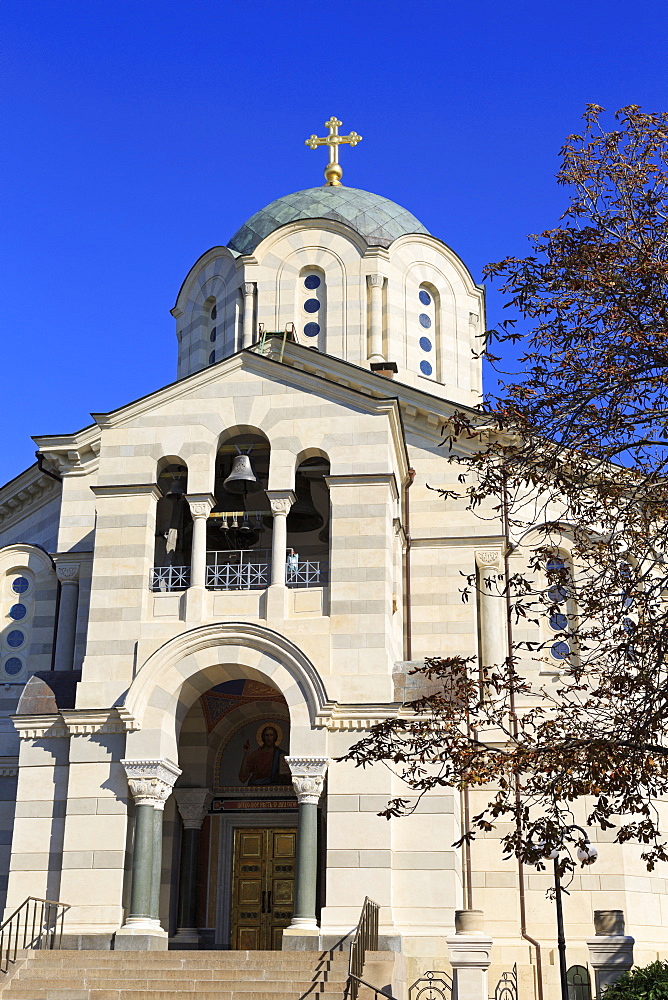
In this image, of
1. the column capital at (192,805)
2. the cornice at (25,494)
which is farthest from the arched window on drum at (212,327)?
the column capital at (192,805)

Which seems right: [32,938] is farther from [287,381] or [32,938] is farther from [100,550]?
[287,381]

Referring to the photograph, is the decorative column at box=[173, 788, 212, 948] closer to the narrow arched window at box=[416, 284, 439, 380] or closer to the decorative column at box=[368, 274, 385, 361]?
the decorative column at box=[368, 274, 385, 361]

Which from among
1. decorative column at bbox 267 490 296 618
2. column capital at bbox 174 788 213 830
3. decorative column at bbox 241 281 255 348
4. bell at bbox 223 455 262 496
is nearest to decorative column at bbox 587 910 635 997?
decorative column at bbox 267 490 296 618

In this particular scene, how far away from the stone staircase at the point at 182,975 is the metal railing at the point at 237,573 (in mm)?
6522

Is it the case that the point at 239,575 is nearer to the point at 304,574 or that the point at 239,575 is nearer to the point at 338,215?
the point at 304,574

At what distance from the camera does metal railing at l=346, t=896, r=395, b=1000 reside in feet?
57.0

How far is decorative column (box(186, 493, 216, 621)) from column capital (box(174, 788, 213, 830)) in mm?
4419

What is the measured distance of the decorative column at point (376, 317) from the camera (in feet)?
104

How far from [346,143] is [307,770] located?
22390mm

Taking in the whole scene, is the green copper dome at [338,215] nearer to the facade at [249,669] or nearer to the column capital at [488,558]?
the facade at [249,669]

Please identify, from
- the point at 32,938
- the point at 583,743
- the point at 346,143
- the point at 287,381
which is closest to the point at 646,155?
the point at 583,743

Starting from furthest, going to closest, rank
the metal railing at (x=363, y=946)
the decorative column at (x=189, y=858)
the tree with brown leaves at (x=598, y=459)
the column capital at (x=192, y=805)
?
the column capital at (x=192, y=805) → the decorative column at (x=189, y=858) → the metal railing at (x=363, y=946) → the tree with brown leaves at (x=598, y=459)

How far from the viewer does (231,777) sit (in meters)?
25.1

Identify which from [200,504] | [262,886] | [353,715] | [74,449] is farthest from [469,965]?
[74,449]
